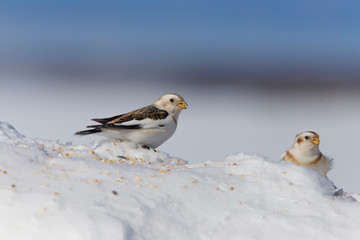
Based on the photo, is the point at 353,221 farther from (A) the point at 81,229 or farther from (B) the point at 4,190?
(B) the point at 4,190

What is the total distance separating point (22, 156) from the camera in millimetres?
3982

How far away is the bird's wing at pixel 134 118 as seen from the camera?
5.67m

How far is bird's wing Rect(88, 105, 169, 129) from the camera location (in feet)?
18.6

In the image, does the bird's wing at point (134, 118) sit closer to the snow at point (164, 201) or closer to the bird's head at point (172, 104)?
the bird's head at point (172, 104)

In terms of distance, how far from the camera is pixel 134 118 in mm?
5750

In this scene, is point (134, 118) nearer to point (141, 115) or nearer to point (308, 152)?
point (141, 115)

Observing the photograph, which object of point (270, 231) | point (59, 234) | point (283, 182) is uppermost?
point (283, 182)

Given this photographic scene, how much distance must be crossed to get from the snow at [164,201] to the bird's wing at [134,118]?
1167 mm

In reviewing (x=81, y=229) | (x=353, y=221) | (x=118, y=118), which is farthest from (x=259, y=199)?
(x=118, y=118)

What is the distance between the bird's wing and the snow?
3.83ft

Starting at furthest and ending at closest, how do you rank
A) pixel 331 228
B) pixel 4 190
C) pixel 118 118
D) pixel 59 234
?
pixel 118 118
pixel 331 228
pixel 4 190
pixel 59 234

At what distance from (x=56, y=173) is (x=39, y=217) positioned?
2.18 ft

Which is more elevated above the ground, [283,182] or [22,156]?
[283,182]

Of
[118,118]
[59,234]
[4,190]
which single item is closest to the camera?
[59,234]
